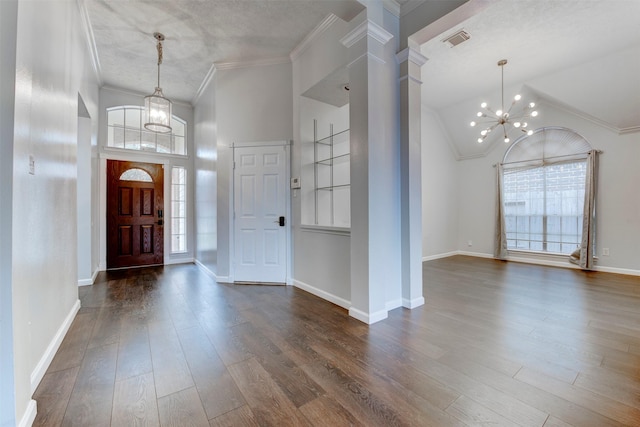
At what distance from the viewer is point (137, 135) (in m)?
5.29

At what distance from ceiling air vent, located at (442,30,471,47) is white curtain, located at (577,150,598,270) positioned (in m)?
3.44

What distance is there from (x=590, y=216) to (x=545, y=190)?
37.7 inches

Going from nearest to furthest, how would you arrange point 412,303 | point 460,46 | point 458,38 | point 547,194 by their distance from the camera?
point 412,303
point 458,38
point 460,46
point 547,194

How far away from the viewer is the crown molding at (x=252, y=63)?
3993mm

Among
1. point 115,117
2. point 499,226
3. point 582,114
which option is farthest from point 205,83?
point 582,114

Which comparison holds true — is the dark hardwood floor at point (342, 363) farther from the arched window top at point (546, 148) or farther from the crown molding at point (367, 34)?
the arched window top at point (546, 148)

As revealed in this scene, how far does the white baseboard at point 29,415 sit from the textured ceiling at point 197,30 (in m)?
3.62

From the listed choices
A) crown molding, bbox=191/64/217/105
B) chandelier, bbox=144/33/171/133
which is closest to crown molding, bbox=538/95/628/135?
crown molding, bbox=191/64/217/105

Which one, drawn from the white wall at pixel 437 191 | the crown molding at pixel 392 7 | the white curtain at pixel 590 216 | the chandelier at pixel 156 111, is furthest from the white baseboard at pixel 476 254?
the chandelier at pixel 156 111

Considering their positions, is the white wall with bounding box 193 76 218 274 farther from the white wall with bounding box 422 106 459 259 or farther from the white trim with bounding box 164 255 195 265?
the white wall with bounding box 422 106 459 259

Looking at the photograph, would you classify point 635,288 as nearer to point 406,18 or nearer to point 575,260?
point 575,260

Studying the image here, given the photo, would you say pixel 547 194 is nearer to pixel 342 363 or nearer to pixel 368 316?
pixel 368 316

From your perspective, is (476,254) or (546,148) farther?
(476,254)

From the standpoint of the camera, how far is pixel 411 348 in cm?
210
